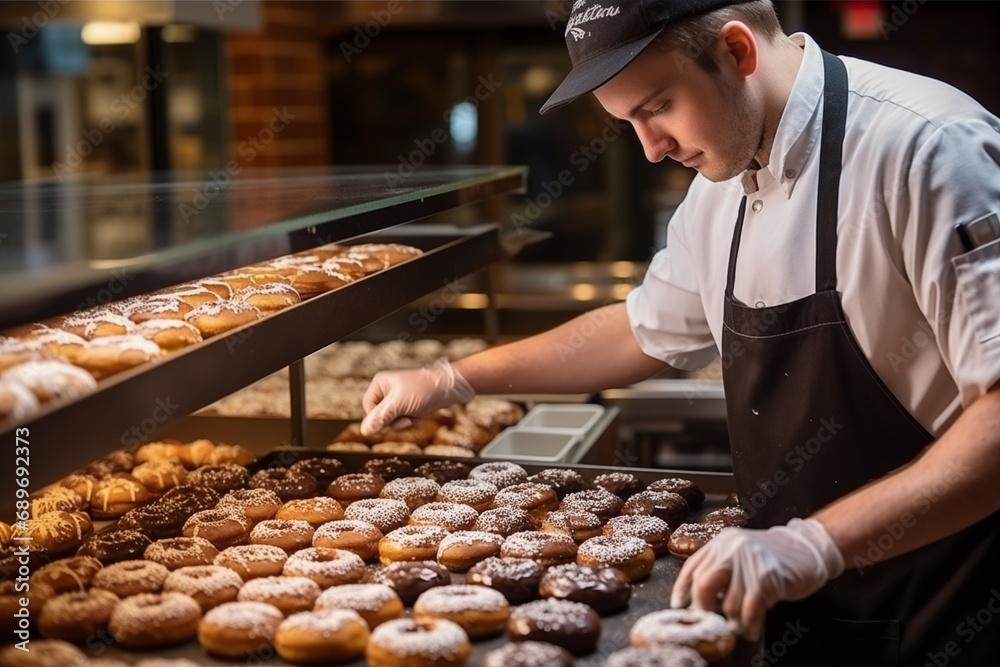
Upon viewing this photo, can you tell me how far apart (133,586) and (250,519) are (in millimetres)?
406

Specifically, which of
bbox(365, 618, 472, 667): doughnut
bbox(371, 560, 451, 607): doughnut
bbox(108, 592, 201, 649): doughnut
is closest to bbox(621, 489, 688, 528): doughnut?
bbox(371, 560, 451, 607): doughnut

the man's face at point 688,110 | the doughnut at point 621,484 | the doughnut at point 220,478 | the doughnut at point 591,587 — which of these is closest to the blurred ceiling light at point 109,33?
the doughnut at point 220,478

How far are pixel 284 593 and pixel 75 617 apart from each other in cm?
33

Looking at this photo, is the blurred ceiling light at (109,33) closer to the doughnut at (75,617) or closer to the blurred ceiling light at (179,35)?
the blurred ceiling light at (179,35)

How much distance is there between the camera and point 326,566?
1.93 metres

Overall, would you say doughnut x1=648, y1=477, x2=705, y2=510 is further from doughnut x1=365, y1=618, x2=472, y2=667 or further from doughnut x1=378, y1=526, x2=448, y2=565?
doughnut x1=365, y1=618, x2=472, y2=667

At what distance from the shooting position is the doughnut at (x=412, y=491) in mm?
2383

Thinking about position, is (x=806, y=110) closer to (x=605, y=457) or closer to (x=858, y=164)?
(x=858, y=164)

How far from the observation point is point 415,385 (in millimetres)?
2432

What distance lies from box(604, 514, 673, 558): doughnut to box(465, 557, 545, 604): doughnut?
25 cm

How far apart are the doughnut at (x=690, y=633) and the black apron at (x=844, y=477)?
15.6 inches

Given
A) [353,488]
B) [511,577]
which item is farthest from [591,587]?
[353,488]

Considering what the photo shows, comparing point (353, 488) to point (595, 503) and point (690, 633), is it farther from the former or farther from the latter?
point (690, 633)

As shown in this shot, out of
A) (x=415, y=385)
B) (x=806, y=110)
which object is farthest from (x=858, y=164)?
(x=415, y=385)
